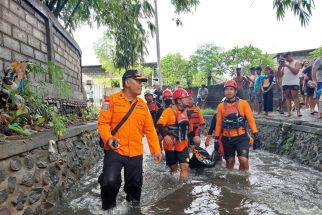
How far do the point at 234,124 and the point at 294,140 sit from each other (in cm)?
303

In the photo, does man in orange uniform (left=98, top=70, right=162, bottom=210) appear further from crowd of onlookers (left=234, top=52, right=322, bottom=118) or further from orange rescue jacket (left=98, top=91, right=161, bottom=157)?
crowd of onlookers (left=234, top=52, right=322, bottom=118)

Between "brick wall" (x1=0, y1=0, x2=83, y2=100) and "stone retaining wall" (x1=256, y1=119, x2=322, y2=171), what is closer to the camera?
"brick wall" (x1=0, y1=0, x2=83, y2=100)

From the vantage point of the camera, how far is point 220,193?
5.72m

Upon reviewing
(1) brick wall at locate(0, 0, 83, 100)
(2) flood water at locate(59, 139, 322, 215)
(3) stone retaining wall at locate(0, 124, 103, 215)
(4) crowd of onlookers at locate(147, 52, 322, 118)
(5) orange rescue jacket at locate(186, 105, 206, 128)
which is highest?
(1) brick wall at locate(0, 0, 83, 100)

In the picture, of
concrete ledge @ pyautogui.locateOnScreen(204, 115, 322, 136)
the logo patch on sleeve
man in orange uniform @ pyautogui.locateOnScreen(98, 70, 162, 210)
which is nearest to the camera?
man in orange uniform @ pyautogui.locateOnScreen(98, 70, 162, 210)

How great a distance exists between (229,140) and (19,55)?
4.66 meters

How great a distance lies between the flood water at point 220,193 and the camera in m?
4.82

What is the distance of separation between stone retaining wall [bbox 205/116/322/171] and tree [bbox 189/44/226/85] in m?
16.3

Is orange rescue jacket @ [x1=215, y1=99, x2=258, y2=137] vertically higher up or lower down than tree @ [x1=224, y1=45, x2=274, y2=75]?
lower down

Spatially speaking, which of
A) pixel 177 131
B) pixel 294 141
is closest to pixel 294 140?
pixel 294 141

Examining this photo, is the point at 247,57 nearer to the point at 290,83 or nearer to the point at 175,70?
the point at 175,70

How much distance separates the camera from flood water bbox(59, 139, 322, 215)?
190 inches

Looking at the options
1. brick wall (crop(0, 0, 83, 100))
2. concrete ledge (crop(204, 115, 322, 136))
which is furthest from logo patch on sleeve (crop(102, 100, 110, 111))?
concrete ledge (crop(204, 115, 322, 136))

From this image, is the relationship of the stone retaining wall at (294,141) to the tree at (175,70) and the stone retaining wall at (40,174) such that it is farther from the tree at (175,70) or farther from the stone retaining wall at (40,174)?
the tree at (175,70)
